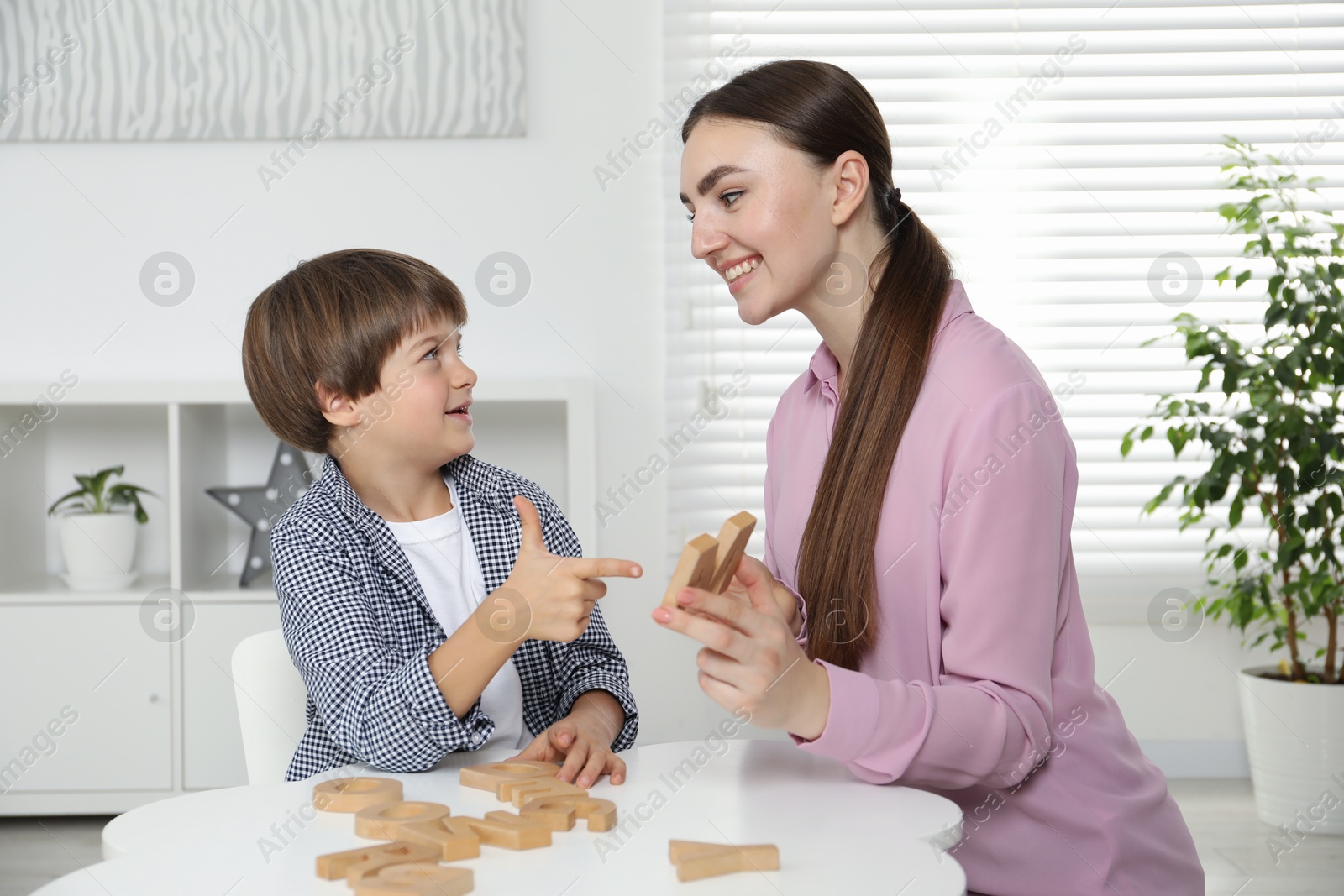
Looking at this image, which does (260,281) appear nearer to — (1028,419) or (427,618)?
(427,618)

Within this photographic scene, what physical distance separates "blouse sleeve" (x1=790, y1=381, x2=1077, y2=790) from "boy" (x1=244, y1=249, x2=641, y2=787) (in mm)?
325

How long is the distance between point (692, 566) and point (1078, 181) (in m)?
2.69

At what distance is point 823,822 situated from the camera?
1004 millimetres

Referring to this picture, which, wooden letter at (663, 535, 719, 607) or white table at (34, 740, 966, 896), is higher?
wooden letter at (663, 535, 719, 607)

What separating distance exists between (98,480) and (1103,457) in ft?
9.15

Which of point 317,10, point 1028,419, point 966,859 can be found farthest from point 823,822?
→ point 317,10

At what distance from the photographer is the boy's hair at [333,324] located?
4.96ft

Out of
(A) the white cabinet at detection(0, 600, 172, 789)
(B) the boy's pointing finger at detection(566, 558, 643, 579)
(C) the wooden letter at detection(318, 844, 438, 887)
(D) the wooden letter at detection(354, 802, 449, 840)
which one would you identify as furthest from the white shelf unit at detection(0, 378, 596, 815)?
(C) the wooden letter at detection(318, 844, 438, 887)

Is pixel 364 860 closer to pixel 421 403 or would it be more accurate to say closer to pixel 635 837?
pixel 635 837

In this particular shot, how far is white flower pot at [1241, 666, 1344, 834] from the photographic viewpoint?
2.77 m

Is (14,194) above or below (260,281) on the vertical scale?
above

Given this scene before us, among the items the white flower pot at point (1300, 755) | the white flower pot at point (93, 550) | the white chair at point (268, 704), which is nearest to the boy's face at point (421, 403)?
the white chair at point (268, 704)

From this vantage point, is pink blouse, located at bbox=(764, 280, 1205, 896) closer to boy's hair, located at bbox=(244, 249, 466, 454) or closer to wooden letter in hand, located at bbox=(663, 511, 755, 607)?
wooden letter in hand, located at bbox=(663, 511, 755, 607)

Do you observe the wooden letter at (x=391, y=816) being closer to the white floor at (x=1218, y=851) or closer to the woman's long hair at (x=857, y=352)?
the woman's long hair at (x=857, y=352)
